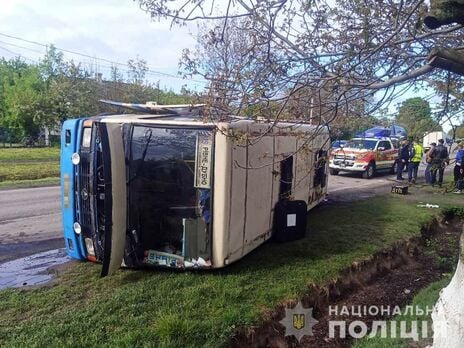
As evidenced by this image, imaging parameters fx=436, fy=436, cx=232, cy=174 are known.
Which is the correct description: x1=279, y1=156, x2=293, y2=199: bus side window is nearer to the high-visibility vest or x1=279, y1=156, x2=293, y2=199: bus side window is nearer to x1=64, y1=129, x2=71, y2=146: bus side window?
x1=64, y1=129, x2=71, y2=146: bus side window

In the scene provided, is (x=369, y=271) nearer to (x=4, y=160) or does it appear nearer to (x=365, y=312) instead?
(x=365, y=312)

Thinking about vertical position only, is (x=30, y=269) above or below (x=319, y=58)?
below

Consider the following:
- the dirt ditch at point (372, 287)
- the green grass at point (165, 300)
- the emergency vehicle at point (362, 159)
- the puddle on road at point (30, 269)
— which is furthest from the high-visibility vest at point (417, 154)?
the puddle on road at point (30, 269)

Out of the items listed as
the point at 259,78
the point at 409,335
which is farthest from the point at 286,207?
the point at 259,78

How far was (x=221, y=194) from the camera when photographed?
5.35m

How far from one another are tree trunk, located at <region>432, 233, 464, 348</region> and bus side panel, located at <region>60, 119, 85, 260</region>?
4.27 metres

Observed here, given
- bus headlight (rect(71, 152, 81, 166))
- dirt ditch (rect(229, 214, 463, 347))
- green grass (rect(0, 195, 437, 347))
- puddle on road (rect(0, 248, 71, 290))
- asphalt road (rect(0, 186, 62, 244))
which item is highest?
bus headlight (rect(71, 152, 81, 166))

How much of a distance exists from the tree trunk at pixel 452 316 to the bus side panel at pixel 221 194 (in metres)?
2.66

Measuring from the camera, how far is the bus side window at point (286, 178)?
7.58 m

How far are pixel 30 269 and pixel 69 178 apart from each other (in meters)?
1.61

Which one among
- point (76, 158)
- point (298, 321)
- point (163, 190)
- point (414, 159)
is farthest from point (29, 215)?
point (414, 159)

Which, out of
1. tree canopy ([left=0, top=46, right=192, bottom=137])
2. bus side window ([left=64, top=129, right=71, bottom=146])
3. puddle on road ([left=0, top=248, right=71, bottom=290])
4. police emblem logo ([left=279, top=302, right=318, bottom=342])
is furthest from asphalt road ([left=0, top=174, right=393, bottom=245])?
tree canopy ([left=0, top=46, right=192, bottom=137])

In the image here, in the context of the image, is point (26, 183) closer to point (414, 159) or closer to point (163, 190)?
point (163, 190)

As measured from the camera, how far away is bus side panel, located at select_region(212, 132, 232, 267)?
5305 mm
